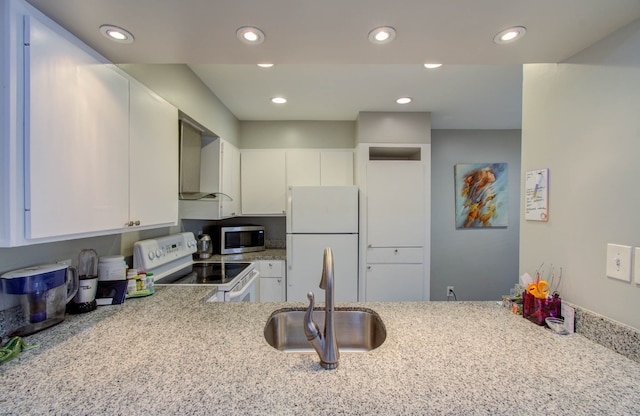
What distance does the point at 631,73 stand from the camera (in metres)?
0.87

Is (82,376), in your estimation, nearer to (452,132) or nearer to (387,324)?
(387,324)

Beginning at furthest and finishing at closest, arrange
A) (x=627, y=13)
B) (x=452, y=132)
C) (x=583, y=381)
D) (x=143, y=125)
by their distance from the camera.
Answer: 1. (x=452, y=132)
2. (x=143, y=125)
3. (x=627, y=13)
4. (x=583, y=381)

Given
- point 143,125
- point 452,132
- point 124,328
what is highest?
point 452,132

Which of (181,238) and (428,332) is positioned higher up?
(181,238)

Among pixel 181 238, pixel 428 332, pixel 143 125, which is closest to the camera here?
pixel 428 332

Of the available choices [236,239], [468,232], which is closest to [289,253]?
[236,239]

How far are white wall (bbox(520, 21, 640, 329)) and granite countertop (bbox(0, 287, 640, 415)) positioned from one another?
23 cm

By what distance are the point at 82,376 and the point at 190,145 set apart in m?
1.73

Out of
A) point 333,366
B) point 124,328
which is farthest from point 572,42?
point 124,328

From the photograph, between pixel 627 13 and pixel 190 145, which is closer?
pixel 627 13

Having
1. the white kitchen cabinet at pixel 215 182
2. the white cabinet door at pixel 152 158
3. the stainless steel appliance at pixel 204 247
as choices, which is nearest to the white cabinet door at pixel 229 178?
the white kitchen cabinet at pixel 215 182

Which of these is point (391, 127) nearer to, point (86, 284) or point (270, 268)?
point (270, 268)

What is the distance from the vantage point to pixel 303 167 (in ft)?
10.0

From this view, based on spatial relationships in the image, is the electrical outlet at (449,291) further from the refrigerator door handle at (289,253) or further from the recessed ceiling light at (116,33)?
the recessed ceiling light at (116,33)
